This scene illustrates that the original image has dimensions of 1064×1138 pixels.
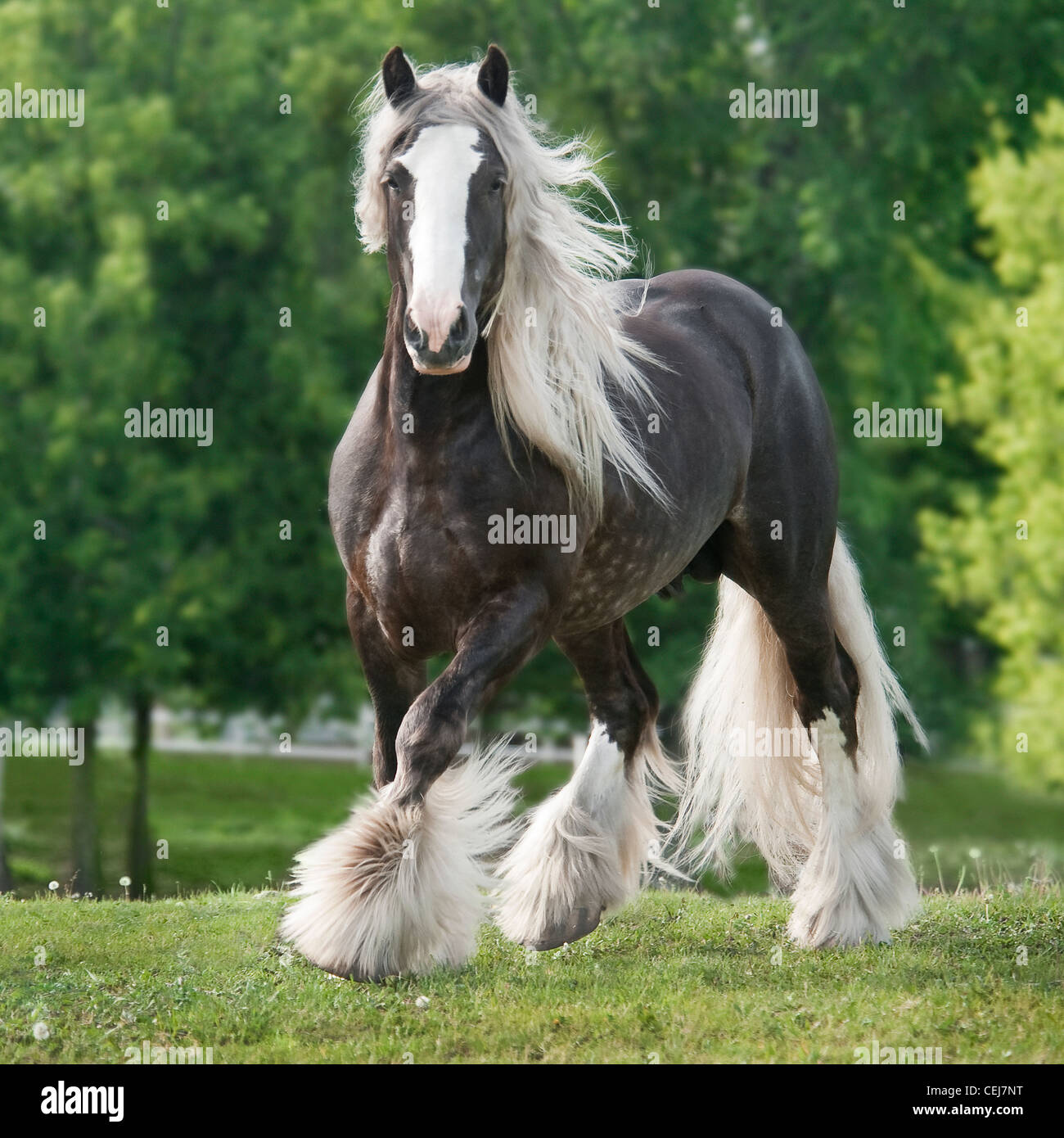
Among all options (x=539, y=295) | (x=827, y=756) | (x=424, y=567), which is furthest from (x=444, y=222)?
(x=827, y=756)

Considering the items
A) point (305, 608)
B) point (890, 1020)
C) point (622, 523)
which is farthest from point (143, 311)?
point (890, 1020)

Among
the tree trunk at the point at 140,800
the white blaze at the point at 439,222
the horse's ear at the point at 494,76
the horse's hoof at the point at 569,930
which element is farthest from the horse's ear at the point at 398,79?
the tree trunk at the point at 140,800

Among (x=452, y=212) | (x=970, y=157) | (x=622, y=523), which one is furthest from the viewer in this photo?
(x=970, y=157)

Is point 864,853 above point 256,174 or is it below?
below

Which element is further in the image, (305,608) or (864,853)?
(305,608)

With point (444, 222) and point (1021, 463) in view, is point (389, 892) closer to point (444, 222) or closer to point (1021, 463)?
point (444, 222)

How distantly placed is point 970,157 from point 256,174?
9365mm

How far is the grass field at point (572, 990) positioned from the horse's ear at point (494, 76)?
2.92 meters

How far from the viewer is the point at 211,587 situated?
15516 millimetres

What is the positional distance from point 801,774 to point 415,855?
254 cm

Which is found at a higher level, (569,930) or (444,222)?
(444,222)

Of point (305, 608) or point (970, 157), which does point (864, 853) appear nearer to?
point (305, 608)

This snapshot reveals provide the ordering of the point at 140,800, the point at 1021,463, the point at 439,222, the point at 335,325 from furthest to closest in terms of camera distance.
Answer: the point at 335,325
the point at 1021,463
the point at 140,800
the point at 439,222

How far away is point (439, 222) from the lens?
425 cm
